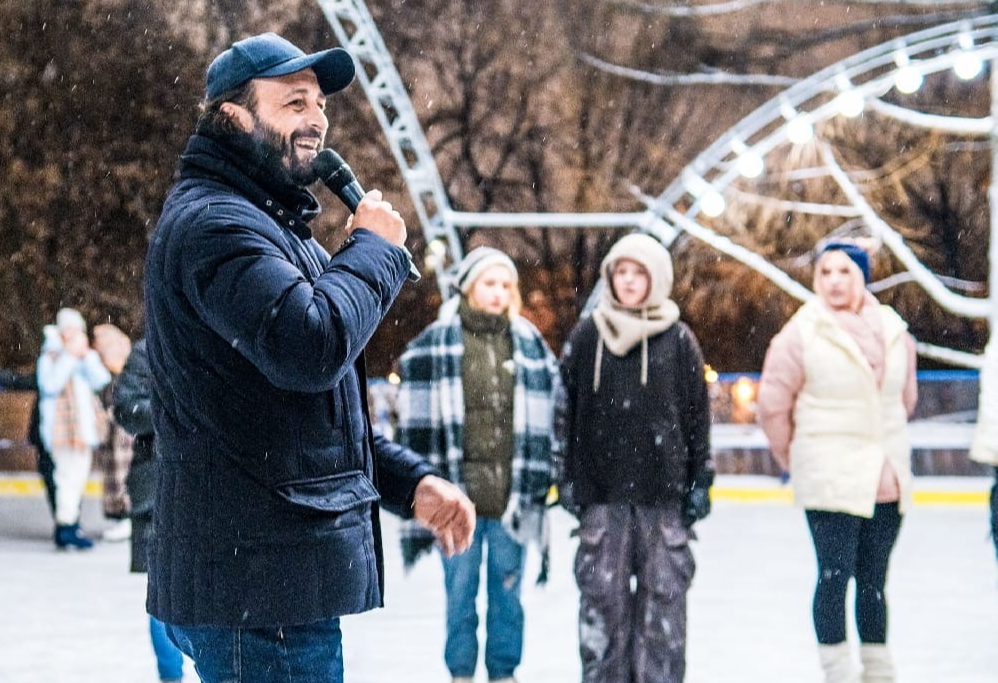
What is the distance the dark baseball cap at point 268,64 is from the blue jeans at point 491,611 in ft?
11.0

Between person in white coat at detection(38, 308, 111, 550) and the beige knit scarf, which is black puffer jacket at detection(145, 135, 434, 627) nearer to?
the beige knit scarf

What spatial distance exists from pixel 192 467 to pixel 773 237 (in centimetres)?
1779

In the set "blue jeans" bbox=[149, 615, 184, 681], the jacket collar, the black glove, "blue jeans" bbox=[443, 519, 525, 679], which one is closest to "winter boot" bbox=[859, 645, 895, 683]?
the black glove

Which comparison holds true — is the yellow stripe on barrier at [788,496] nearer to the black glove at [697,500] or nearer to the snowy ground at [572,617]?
the snowy ground at [572,617]

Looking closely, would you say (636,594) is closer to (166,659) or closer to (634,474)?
(634,474)

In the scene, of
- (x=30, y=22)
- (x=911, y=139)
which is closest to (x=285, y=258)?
(x=911, y=139)

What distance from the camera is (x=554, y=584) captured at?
26.0ft

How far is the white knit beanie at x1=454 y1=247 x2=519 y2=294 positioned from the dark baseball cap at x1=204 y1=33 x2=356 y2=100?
3.31 metres

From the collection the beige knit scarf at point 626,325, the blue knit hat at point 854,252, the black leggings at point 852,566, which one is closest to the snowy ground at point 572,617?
the black leggings at point 852,566

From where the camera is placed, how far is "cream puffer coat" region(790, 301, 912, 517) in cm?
507

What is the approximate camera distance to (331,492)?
2.26m

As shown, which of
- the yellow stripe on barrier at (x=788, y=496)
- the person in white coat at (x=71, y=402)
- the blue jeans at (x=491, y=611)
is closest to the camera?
the blue jeans at (x=491, y=611)

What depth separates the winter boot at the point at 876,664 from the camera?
518 cm

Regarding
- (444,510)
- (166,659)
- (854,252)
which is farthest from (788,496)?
(444,510)
